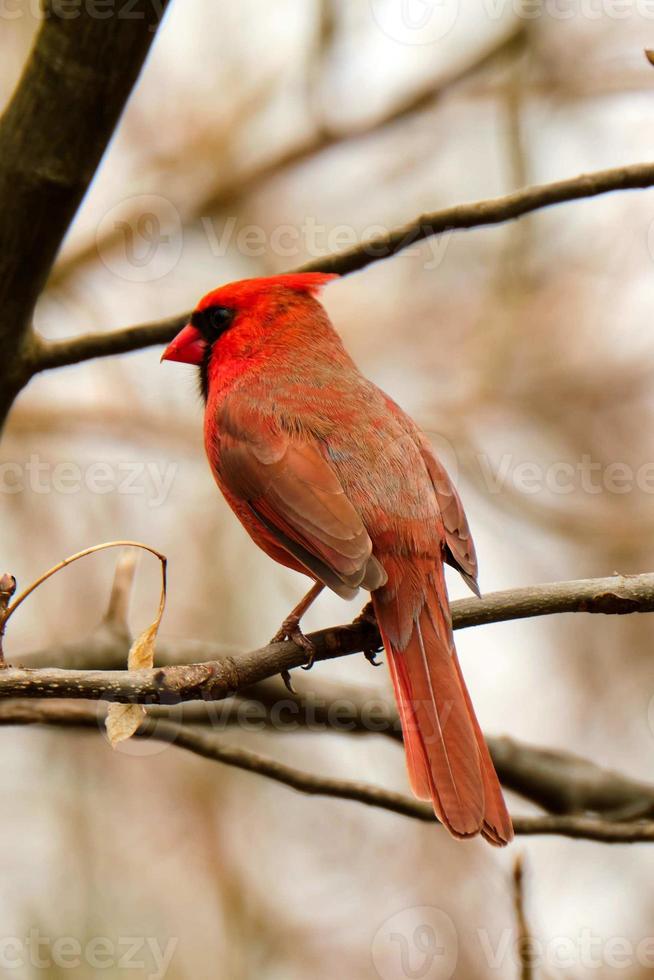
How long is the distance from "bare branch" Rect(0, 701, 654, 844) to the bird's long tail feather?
1.18ft

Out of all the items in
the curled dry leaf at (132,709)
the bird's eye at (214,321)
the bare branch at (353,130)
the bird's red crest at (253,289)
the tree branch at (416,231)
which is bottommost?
the curled dry leaf at (132,709)

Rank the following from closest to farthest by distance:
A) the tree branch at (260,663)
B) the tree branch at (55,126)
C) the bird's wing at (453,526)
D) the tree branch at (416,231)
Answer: the tree branch at (260,663)
the tree branch at (55,126)
the tree branch at (416,231)
the bird's wing at (453,526)

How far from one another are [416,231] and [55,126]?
38.9 inches

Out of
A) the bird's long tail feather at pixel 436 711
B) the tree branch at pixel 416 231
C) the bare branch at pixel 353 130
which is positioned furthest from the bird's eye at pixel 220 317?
the bare branch at pixel 353 130

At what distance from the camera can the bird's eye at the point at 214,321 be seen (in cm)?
423

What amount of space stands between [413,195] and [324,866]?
4.25 m

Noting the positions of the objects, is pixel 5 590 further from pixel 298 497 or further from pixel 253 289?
pixel 253 289

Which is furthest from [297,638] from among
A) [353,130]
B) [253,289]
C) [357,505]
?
[353,130]

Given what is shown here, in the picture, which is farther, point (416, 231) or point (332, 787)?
point (332, 787)

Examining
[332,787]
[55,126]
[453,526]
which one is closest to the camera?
[55,126]

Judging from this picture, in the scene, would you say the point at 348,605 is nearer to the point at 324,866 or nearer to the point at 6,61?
the point at 324,866

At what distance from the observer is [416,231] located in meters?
3.29

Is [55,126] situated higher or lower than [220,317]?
higher

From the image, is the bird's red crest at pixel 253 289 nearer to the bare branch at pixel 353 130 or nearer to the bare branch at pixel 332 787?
the bare branch at pixel 332 787
